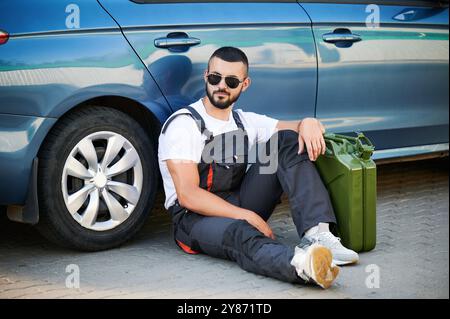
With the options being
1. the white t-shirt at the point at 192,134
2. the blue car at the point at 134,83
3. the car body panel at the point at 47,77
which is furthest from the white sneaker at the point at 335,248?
the car body panel at the point at 47,77

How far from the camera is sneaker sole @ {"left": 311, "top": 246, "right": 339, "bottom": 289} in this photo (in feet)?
14.6

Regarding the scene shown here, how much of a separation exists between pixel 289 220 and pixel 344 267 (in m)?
1.14

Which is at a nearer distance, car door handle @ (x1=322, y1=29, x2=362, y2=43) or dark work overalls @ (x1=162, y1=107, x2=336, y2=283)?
dark work overalls @ (x1=162, y1=107, x2=336, y2=283)

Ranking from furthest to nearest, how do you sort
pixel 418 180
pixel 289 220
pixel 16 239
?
pixel 418 180
pixel 289 220
pixel 16 239

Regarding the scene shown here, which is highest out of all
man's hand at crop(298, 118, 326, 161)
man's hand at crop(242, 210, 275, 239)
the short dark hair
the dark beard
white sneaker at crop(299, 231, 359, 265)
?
the short dark hair

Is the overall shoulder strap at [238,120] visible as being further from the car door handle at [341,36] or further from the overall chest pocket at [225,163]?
the car door handle at [341,36]

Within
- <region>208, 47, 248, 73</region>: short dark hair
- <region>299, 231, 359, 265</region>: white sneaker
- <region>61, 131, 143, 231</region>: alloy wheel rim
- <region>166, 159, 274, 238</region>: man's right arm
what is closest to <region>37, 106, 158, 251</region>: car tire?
<region>61, 131, 143, 231</region>: alloy wheel rim

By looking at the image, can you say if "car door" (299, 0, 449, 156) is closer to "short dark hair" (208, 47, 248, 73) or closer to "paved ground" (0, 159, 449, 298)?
"paved ground" (0, 159, 449, 298)

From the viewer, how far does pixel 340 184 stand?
203 inches

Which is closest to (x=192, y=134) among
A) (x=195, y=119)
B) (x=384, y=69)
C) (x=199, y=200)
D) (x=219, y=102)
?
(x=195, y=119)
